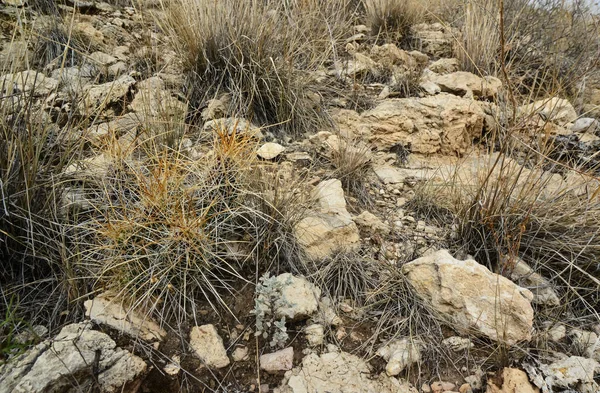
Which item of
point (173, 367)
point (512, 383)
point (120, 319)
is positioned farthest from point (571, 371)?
point (120, 319)

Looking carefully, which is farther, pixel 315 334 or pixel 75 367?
pixel 315 334

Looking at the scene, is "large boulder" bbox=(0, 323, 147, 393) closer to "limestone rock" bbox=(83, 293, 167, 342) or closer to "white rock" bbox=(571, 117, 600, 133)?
"limestone rock" bbox=(83, 293, 167, 342)

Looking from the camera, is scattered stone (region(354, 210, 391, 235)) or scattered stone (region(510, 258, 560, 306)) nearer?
scattered stone (region(510, 258, 560, 306))

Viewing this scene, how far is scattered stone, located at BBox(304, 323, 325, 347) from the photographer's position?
141cm

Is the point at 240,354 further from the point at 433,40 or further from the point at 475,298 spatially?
the point at 433,40

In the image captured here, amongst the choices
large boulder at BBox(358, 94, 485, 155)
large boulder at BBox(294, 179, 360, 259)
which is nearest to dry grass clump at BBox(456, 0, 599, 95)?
large boulder at BBox(358, 94, 485, 155)

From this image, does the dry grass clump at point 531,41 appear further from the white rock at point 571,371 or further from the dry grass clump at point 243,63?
the white rock at point 571,371

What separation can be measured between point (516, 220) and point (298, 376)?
1059mm

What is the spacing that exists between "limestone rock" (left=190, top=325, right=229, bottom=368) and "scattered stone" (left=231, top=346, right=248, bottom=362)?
29 millimetres

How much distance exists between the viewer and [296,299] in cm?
146

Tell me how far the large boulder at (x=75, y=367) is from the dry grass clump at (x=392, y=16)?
3108mm

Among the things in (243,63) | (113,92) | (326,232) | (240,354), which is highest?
(243,63)

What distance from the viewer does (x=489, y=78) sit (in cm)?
282

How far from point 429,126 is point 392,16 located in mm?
1525
